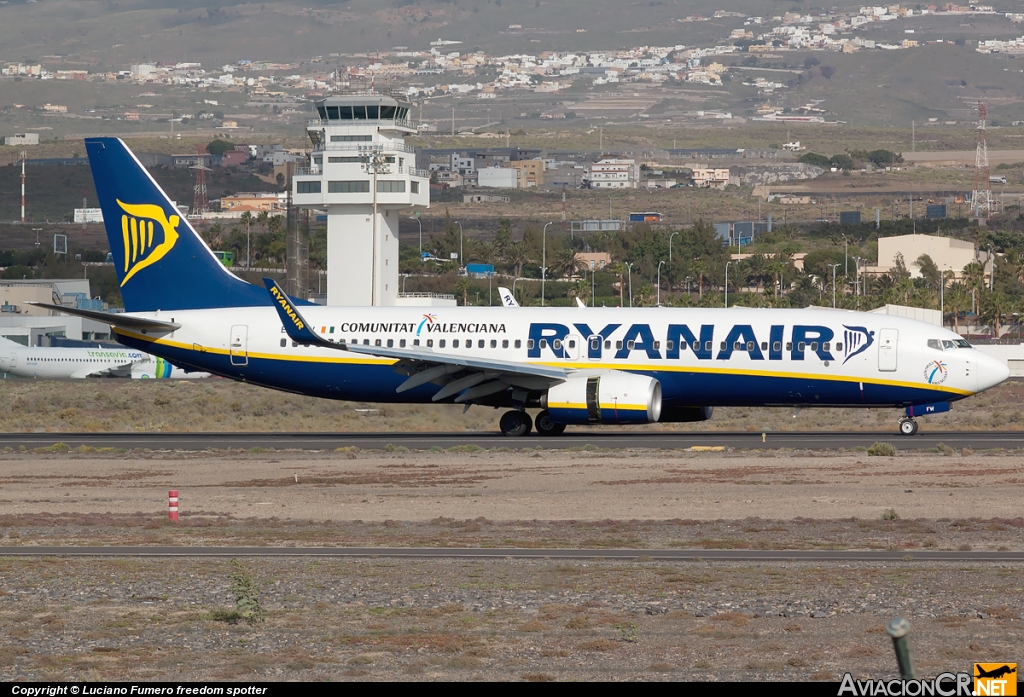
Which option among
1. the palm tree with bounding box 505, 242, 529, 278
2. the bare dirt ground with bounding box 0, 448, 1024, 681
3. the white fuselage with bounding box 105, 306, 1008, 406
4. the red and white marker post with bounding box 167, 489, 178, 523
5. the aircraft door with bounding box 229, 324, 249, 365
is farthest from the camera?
the palm tree with bounding box 505, 242, 529, 278

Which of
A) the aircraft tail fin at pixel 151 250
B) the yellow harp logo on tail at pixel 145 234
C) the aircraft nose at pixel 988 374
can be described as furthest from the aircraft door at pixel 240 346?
the aircraft nose at pixel 988 374

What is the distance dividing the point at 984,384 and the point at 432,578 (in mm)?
24127

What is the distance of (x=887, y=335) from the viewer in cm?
3900

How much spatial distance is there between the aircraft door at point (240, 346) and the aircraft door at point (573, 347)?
9.23 metres

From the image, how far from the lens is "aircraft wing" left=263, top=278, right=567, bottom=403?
127ft

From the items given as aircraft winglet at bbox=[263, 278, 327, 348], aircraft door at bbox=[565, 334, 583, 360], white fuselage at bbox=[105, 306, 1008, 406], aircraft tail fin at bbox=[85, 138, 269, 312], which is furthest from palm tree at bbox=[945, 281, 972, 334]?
aircraft winglet at bbox=[263, 278, 327, 348]

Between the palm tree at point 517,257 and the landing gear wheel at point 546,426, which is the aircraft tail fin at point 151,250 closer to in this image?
the landing gear wheel at point 546,426

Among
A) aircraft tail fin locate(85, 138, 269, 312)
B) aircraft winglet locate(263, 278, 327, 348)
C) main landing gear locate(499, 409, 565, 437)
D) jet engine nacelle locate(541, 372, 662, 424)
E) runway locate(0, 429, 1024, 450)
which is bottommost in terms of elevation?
runway locate(0, 429, 1024, 450)

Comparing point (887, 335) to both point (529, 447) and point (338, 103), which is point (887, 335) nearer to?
point (529, 447)

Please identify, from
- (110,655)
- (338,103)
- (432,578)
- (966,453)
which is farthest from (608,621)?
(338,103)

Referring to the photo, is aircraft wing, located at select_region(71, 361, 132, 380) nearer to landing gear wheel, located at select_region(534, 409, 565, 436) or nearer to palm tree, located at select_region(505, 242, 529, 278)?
landing gear wheel, located at select_region(534, 409, 565, 436)

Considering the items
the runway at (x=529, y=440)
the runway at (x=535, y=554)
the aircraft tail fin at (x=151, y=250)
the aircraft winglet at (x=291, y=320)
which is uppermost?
the aircraft tail fin at (x=151, y=250)

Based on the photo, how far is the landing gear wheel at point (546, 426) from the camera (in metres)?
40.8

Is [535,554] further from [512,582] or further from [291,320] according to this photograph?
[291,320]
